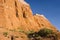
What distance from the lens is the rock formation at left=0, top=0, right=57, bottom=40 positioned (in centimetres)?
4675

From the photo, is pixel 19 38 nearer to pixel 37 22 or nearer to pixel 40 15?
pixel 37 22

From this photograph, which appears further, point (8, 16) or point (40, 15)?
point (40, 15)

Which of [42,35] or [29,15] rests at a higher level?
[29,15]

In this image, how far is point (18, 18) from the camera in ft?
185

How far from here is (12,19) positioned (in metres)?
51.6

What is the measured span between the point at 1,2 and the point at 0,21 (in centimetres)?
459

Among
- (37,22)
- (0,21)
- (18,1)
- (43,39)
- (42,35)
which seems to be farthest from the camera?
(37,22)

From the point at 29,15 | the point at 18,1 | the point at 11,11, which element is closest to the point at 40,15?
the point at 29,15

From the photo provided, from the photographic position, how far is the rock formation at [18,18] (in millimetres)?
46753

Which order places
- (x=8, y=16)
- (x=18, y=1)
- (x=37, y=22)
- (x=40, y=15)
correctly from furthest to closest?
(x=40, y=15)
(x=37, y=22)
(x=18, y=1)
(x=8, y=16)

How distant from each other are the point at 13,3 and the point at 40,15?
20.6 metres

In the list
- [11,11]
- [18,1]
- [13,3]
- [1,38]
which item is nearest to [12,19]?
[11,11]

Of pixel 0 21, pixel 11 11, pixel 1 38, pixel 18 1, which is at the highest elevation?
pixel 18 1

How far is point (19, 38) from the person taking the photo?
3369 centimetres
